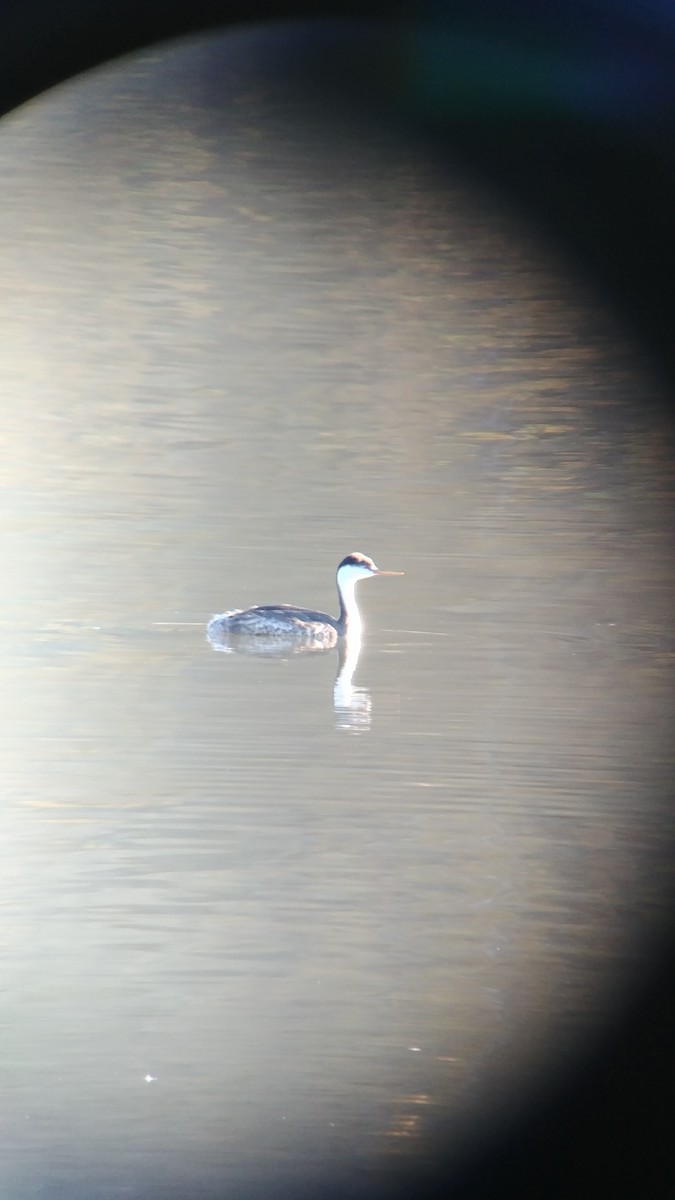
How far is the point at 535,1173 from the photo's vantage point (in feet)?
5.64

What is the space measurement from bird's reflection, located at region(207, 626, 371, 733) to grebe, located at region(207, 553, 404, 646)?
0.01 m

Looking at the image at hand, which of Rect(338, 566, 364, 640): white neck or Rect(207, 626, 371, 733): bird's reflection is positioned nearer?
Rect(207, 626, 371, 733): bird's reflection

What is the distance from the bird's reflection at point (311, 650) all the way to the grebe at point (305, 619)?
1 cm

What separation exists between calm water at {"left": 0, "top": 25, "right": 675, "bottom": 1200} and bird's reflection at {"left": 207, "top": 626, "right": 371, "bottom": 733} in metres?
0.03

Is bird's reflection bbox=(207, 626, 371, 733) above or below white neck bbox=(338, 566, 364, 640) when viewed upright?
below

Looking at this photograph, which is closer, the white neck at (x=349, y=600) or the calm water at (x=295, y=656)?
the calm water at (x=295, y=656)

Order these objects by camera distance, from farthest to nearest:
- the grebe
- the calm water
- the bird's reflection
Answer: the grebe → the bird's reflection → the calm water

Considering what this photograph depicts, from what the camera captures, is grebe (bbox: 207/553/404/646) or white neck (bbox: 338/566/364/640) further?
white neck (bbox: 338/566/364/640)

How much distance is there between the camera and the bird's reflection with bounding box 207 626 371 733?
375 cm

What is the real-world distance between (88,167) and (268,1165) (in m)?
5.64

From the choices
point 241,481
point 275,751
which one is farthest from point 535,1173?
point 241,481

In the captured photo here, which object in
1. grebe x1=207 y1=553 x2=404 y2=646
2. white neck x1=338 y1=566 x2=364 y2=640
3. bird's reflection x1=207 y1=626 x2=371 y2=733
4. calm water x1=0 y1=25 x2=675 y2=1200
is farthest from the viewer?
white neck x1=338 y1=566 x2=364 y2=640

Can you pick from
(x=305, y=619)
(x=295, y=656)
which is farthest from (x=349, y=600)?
(x=295, y=656)

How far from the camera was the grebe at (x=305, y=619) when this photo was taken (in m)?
4.34
